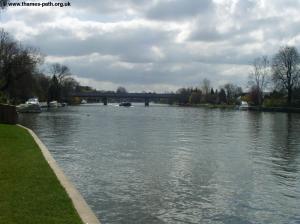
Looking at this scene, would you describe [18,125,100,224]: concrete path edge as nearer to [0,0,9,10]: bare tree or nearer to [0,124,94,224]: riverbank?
[0,124,94,224]: riverbank

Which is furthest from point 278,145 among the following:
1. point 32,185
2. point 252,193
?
point 32,185

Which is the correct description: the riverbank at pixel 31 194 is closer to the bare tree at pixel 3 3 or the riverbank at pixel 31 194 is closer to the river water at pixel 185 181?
the river water at pixel 185 181

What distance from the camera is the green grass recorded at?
9.92m

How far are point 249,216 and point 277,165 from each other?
1036 cm

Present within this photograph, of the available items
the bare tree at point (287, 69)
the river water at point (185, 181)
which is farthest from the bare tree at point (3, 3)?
the bare tree at point (287, 69)

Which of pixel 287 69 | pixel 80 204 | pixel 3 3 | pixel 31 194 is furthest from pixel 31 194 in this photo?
pixel 287 69

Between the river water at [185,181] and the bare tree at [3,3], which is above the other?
the bare tree at [3,3]

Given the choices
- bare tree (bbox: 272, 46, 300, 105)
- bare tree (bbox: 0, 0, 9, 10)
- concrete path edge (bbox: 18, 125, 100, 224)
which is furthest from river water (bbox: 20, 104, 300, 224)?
bare tree (bbox: 272, 46, 300, 105)

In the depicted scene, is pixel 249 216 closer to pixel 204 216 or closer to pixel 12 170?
pixel 204 216

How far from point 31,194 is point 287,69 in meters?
118

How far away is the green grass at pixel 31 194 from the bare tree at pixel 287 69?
112 metres

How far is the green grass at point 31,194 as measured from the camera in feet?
32.6

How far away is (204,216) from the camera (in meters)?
13.0

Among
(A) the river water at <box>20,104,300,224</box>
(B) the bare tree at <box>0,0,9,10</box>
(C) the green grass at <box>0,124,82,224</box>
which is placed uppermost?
(B) the bare tree at <box>0,0,9,10</box>
